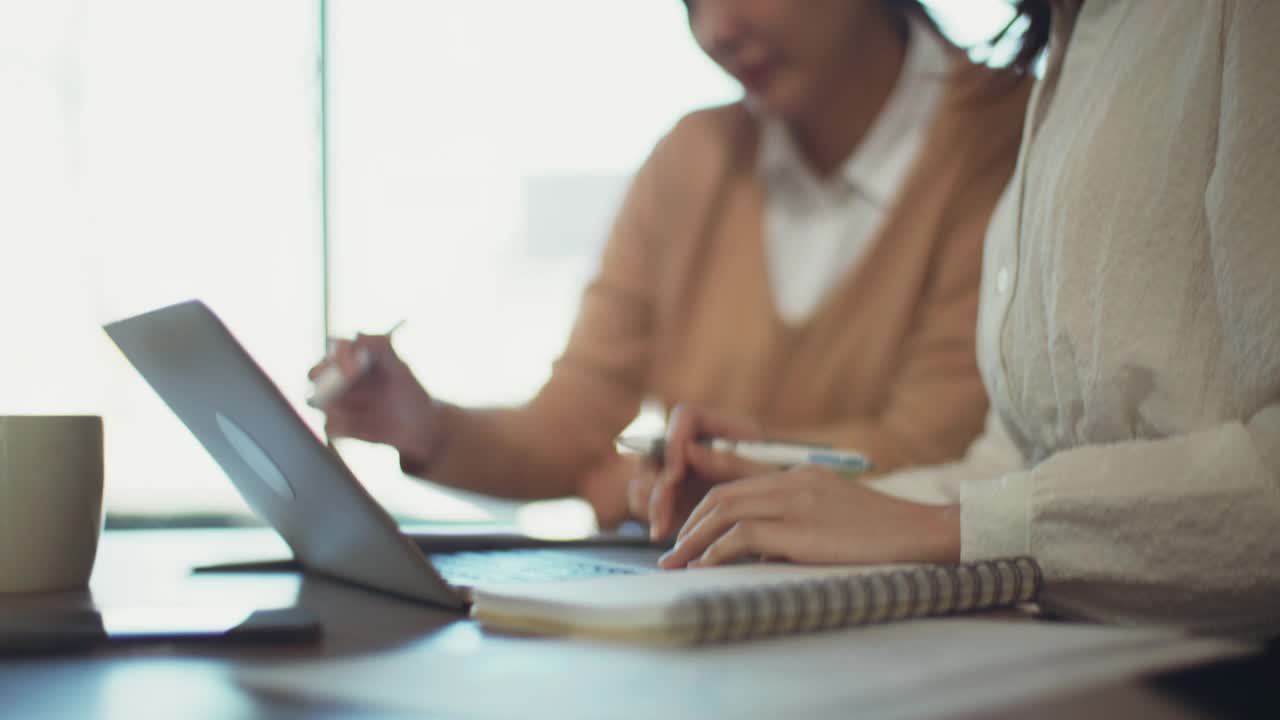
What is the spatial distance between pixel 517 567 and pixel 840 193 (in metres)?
0.91

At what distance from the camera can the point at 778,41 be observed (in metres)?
1.26

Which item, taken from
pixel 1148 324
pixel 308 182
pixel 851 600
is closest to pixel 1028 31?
pixel 1148 324

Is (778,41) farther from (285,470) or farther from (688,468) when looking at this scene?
(285,470)

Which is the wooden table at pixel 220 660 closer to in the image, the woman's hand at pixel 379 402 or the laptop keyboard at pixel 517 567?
the laptop keyboard at pixel 517 567

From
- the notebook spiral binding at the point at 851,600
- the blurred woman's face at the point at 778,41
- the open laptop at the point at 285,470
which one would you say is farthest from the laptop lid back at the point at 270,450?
the blurred woman's face at the point at 778,41

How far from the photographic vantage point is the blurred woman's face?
1229mm

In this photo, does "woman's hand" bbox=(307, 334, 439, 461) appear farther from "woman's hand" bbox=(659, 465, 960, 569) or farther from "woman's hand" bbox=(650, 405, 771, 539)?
"woman's hand" bbox=(659, 465, 960, 569)

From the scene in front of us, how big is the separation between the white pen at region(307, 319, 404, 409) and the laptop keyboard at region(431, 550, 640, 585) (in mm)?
255

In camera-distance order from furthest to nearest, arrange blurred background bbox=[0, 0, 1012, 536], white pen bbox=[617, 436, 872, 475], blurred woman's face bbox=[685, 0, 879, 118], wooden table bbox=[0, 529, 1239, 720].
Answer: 1. blurred background bbox=[0, 0, 1012, 536]
2. blurred woman's face bbox=[685, 0, 879, 118]
3. white pen bbox=[617, 436, 872, 475]
4. wooden table bbox=[0, 529, 1239, 720]

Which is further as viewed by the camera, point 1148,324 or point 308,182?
point 308,182

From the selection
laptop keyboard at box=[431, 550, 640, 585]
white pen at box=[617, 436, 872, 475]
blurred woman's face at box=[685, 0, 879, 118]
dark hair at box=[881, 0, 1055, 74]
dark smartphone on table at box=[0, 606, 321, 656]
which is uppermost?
blurred woman's face at box=[685, 0, 879, 118]

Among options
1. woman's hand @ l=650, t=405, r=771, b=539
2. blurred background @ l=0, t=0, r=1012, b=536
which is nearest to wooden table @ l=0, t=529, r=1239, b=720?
woman's hand @ l=650, t=405, r=771, b=539

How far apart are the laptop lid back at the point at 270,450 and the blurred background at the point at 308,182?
1.59 m

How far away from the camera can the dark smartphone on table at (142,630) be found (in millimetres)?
391
